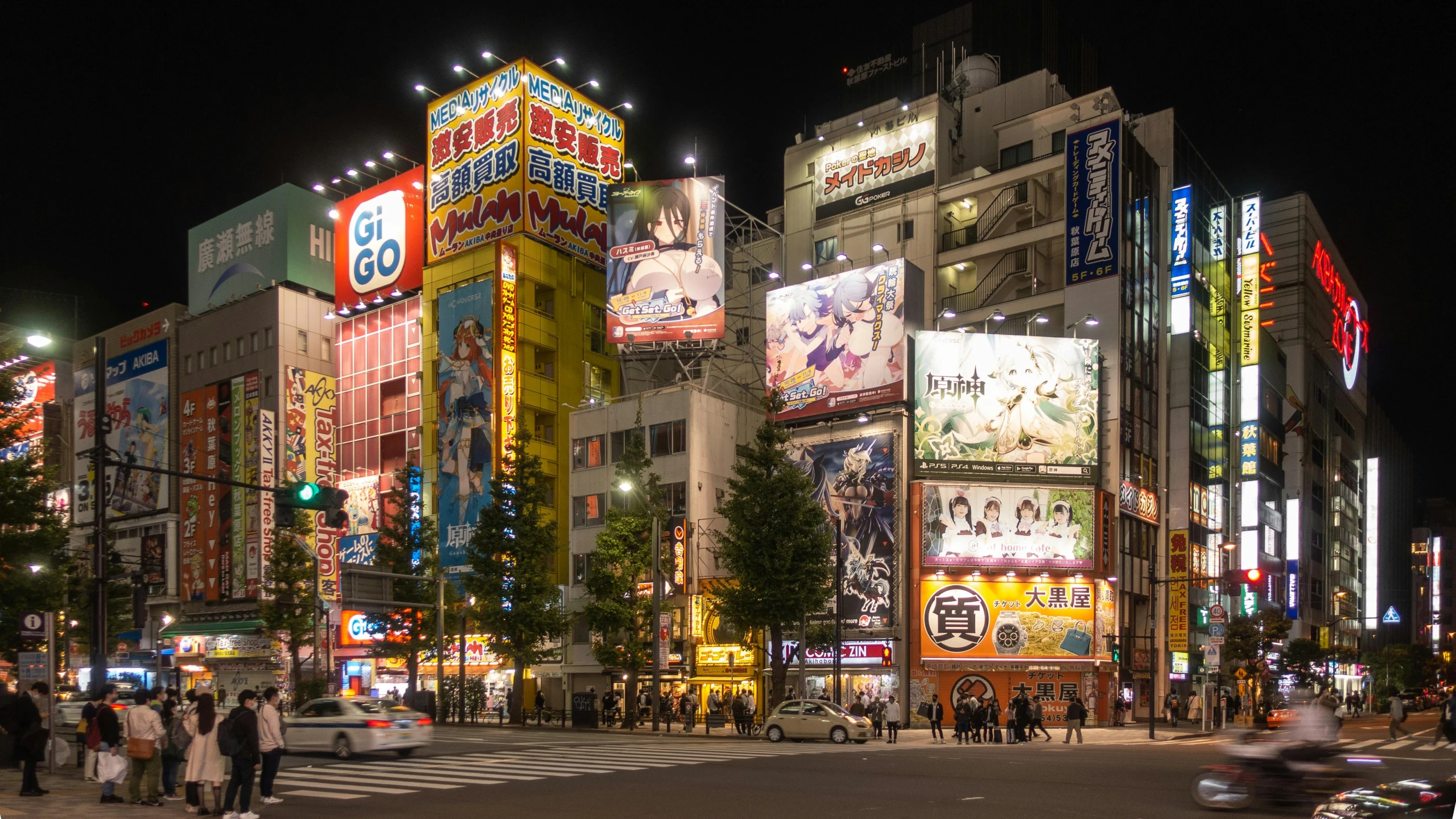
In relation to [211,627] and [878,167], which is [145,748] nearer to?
[878,167]

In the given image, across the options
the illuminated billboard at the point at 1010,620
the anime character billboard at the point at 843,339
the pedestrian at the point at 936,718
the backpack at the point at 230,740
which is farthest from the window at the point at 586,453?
the backpack at the point at 230,740

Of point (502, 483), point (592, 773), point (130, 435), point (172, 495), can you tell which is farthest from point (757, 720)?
point (130, 435)

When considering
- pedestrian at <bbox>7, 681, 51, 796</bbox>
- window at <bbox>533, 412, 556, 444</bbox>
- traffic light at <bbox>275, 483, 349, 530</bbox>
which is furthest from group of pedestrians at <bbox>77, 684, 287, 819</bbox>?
window at <bbox>533, 412, 556, 444</bbox>

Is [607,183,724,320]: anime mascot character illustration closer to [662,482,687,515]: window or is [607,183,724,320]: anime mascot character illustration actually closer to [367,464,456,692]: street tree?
[662,482,687,515]: window

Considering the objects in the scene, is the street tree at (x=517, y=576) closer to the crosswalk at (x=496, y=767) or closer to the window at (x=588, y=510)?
the window at (x=588, y=510)

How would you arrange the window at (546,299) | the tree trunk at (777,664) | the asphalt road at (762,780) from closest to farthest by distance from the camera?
the asphalt road at (762,780) < the tree trunk at (777,664) < the window at (546,299)

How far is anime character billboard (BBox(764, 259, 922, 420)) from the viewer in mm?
48969

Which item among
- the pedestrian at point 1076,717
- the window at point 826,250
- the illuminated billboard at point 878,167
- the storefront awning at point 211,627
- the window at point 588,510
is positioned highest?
the illuminated billboard at point 878,167

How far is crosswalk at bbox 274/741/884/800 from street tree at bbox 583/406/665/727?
46.6ft

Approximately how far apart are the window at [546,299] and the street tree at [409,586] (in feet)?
48.8

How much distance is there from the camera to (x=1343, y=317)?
10000 centimetres

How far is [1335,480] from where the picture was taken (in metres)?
97.8

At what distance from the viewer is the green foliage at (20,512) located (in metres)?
23.3

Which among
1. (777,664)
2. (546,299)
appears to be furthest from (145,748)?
(546,299)
